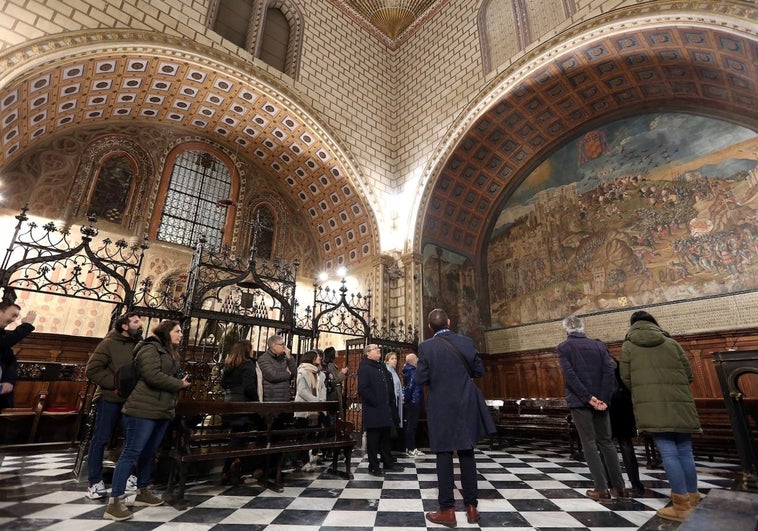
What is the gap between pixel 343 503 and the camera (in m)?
3.64

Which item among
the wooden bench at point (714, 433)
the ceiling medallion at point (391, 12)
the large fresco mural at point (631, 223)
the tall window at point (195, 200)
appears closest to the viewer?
the wooden bench at point (714, 433)

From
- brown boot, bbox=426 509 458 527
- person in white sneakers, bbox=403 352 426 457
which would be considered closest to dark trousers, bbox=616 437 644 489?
brown boot, bbox=426 509 458 527

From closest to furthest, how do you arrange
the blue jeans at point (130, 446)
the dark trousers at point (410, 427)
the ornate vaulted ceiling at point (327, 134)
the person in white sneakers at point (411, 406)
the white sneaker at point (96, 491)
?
the blue jeans at point (130, 446), the white sneaker at point (96, 491), the person in white sneakers at point (411, 406), the dark trousers at point (410, 427), the ornate vaulted ceiling at point (327, 134)

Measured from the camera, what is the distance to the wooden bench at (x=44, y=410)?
6758 mm

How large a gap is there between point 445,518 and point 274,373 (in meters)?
2.58

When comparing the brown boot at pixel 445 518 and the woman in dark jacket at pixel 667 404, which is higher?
the woman in dark jacket at pixel 667 404

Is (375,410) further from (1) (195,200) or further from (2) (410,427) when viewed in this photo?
(1) (195,200)

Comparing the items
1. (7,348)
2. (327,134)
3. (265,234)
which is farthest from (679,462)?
(265,234)

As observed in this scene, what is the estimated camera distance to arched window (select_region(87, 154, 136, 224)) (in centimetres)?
1020

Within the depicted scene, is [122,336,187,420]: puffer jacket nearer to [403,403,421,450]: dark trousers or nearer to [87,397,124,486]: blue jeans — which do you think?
[87,397,124,486]: blue jeans

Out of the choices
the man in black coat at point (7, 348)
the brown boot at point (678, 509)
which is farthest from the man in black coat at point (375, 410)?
the man in black coat at point (7, 348)

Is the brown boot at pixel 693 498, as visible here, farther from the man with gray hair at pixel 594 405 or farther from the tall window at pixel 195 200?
the tall window at pixel 195 200

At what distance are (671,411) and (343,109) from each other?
11.3 metres

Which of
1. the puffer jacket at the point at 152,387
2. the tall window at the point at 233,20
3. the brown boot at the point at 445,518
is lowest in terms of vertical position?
the brown boot at the point at 445,518
